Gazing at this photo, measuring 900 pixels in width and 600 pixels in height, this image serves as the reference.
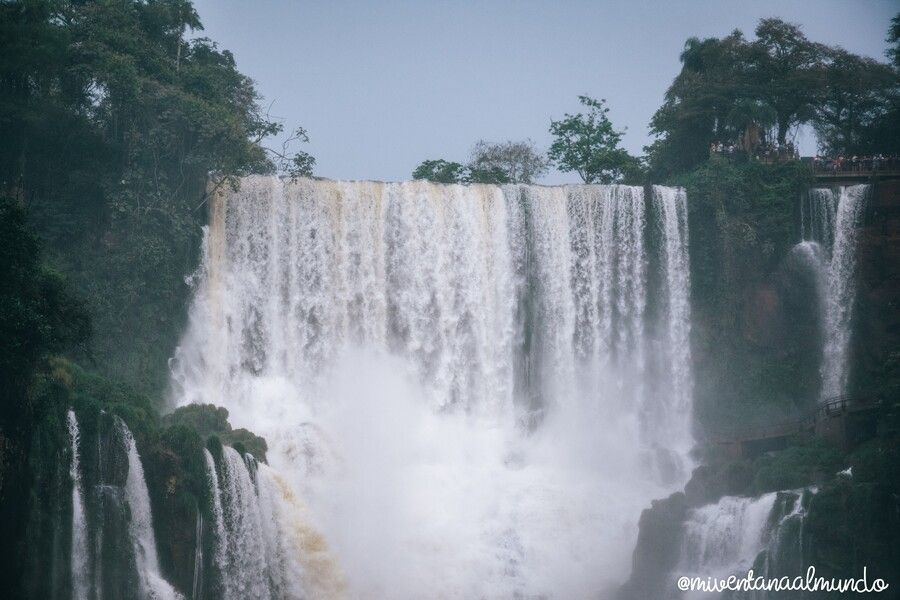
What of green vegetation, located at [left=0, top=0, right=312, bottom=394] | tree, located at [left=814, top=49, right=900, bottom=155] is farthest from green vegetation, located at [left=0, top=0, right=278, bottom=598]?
tree, located at [left=814, top=49, right=900, bottom=155]

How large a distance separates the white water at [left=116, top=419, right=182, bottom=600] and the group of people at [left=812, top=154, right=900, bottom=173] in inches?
1084

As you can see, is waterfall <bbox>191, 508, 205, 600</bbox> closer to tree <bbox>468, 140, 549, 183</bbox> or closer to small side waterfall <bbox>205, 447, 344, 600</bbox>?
small side waterfall <bbox>205, 447, 344, 600</bbox>

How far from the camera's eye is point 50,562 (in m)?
26.2

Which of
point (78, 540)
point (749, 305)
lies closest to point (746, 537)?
point (749, 305)

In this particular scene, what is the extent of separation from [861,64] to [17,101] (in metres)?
33.1

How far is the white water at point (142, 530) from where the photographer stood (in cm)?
2844

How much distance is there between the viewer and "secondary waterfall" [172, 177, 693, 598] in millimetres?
36656

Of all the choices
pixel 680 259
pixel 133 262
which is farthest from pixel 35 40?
pixel 680 259

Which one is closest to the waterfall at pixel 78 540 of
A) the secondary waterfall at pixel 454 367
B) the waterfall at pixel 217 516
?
the waterfall at pixel 217 516

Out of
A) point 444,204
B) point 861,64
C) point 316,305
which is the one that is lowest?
point 316,305

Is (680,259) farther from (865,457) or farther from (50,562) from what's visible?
(50,562)

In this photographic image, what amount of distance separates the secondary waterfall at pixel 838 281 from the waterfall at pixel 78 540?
2568 cm

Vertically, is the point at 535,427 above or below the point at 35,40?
below

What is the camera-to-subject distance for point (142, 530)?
28.9 m
